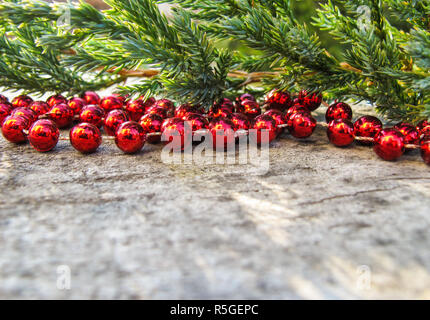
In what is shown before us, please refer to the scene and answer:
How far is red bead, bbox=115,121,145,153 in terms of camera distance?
2.90ft

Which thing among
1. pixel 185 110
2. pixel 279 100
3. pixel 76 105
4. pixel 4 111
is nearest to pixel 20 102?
pixel 4 111

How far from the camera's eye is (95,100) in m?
1.32

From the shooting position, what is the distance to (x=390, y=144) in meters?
0.80

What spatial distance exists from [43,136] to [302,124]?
0.69 metres

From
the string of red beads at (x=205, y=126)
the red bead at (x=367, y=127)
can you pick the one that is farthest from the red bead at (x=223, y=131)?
the red bead at (x=367, y=127)

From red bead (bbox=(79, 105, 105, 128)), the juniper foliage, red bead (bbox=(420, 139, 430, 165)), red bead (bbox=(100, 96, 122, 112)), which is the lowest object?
red bead (bbox=(420, 139, 430, 165))

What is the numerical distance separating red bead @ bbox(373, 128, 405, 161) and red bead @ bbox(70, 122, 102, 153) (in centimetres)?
71

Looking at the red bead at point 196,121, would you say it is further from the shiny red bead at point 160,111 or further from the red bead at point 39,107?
the red bead at point 39,107

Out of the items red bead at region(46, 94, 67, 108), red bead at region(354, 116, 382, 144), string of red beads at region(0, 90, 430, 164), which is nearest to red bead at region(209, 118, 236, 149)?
string of red beads at region(0, 90, 430, 164)

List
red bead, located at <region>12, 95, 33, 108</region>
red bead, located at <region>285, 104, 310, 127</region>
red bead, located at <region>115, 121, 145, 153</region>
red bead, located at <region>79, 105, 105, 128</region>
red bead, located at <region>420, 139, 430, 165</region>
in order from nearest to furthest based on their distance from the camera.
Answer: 1. red bead, located at <region>420, 139, 430, 165</region>
2. red bead, located at <region>115, 121, 145, 153</region>
3. red bead, located at <region>285, 104, 310, 127</region>
4. red bead, located at <region>79, 105, 105, 128</region>
5. red bead, located at <region>12, 95, 33, 108</region>

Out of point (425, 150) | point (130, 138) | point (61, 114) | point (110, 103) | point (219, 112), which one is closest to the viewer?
point (425, 150)

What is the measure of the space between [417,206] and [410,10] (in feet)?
1.75

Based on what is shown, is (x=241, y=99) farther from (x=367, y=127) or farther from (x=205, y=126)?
(x=367, y=127)

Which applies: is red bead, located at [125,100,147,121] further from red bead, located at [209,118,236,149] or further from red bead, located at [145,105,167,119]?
red bead, located at [209,118,236,149]
